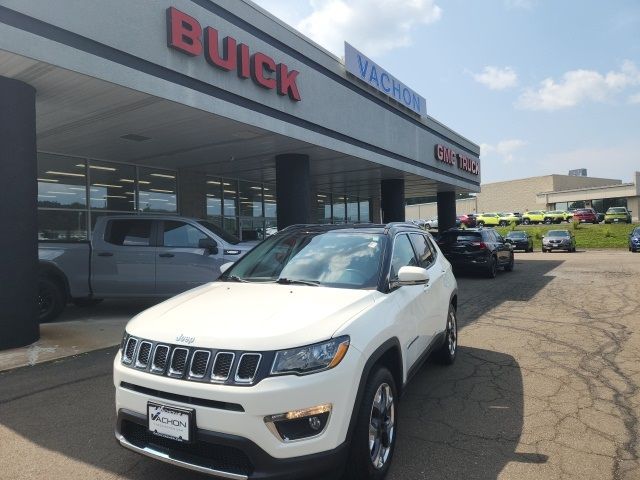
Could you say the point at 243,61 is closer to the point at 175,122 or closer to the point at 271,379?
the point at 175,122

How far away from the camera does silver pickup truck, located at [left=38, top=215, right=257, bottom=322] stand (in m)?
8.45

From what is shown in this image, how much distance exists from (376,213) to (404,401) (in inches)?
905

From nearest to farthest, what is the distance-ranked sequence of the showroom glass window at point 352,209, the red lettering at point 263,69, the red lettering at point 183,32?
the red lettering at point 183,32 < the red lettering at point 263,69 < the showroom glass window at point 352,209

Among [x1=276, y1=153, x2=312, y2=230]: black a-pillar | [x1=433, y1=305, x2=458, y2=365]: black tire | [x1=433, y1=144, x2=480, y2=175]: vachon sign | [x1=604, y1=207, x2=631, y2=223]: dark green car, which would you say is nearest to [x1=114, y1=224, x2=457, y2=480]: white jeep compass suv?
[x1=433, y1=305, x2=458, y2=365]: black tire

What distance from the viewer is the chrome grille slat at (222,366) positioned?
2.56 m

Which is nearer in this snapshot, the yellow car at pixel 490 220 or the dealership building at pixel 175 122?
the dealership building at pixel 175 122

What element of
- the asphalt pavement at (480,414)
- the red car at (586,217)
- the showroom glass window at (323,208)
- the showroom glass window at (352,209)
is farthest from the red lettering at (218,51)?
the red car at (586,217)

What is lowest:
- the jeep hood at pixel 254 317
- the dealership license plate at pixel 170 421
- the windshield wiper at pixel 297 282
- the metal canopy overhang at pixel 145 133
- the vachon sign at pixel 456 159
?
the dealership license plate at pixel 170 421

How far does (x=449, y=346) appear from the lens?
5.39 m

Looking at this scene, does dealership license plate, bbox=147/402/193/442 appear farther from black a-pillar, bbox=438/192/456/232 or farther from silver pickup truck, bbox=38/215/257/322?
black a-pillar, bbox=438/192/456/232

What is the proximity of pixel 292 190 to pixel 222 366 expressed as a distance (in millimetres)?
10042

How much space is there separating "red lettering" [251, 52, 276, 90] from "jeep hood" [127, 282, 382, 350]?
22.3 feet

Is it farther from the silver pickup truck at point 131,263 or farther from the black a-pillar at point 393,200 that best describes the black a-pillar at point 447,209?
the silver pickup truck at point 131,263

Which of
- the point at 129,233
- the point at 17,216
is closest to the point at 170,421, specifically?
the point at 17,216
